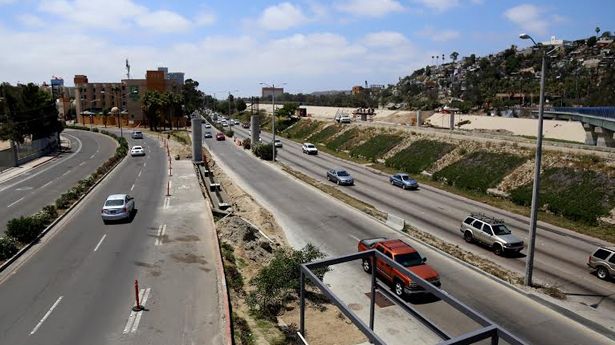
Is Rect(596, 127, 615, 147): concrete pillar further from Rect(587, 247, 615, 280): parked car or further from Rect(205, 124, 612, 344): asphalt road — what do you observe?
Rect(587, 247, 615, 280): parked car

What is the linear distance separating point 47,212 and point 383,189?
94.9 feet

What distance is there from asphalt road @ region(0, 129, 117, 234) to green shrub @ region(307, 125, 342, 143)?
36.5 metres

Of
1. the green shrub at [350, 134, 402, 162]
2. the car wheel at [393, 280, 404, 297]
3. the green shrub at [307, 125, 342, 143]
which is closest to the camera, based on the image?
the car wheel at [393, 280, 404, 297]

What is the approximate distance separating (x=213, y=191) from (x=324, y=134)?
162 ft

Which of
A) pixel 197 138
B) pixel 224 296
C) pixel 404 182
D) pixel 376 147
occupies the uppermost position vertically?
pixel 197 138

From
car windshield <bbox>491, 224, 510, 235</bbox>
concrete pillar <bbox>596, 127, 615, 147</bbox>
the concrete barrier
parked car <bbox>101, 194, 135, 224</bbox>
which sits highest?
concrete pillar <bbox>596, 127, 615, 147</bbox>

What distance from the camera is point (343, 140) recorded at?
256 feet

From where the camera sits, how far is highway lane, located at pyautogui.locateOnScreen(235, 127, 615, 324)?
20398mm

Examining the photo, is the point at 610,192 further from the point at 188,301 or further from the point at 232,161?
the point at 232,161

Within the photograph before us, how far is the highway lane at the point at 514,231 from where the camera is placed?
2040 centimetres

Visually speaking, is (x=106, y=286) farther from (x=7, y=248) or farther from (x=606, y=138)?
(x=606, y=138)

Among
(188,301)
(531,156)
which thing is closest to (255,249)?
(188,301)

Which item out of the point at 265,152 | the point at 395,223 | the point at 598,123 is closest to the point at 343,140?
the point at 265,152

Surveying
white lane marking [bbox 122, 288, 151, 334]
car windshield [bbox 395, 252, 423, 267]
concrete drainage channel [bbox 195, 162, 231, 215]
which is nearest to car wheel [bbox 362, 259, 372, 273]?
car windshield [bbox 395, 252, 423, 267]
